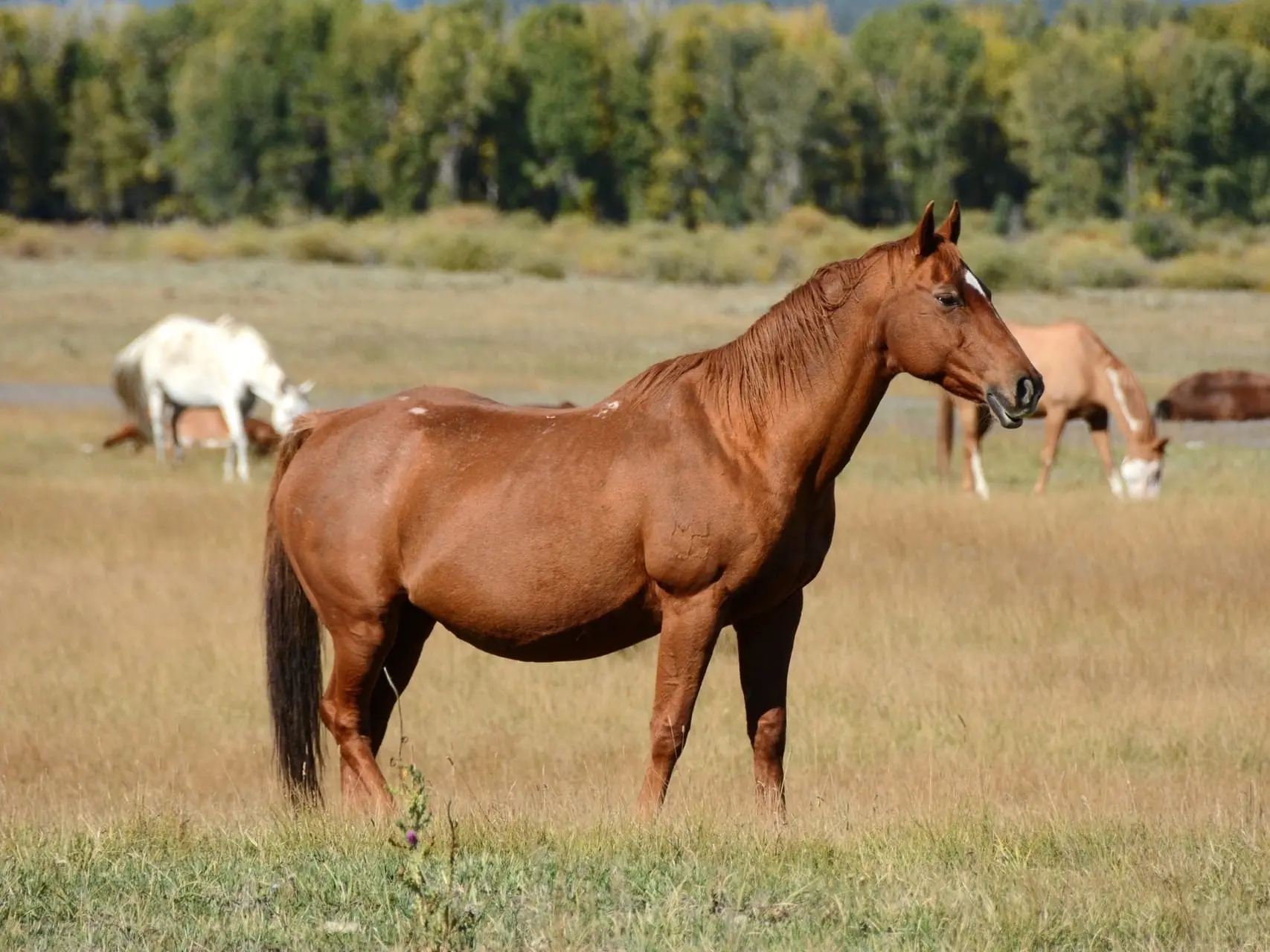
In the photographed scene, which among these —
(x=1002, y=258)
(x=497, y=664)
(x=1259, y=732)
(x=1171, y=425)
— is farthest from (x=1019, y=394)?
(x=1002, y=258)

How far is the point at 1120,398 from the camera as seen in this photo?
1833 cm

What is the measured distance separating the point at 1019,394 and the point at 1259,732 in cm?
348

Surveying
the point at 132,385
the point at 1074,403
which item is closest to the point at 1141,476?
the point at 1074,403

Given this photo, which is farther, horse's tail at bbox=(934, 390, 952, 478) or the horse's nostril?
horse's tail at bbox=(934, 390, 952, 478)

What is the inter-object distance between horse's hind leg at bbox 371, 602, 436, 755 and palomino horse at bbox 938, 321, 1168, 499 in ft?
35.7

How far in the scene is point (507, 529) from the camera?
6.77 metres

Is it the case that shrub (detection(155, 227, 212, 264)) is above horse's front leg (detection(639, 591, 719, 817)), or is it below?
below

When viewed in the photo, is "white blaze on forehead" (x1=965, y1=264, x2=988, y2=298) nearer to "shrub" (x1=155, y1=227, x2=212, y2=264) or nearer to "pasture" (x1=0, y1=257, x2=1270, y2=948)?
"pasture" (x1=0, y1=257, x2=1270, y2=948)

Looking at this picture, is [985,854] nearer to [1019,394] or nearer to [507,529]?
[1019,394]

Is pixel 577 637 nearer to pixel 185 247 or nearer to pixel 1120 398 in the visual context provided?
pixel 1120 398

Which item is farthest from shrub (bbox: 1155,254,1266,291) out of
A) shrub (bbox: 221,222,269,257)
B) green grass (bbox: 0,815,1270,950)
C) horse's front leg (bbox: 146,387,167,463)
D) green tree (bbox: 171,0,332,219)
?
green grass (bbox: 0,815,1270,950)

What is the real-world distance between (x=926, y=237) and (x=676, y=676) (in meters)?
1.83

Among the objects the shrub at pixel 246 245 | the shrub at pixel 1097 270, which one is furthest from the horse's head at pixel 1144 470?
the shrub at pixel 246 245

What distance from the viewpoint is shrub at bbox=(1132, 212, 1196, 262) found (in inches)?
2571
